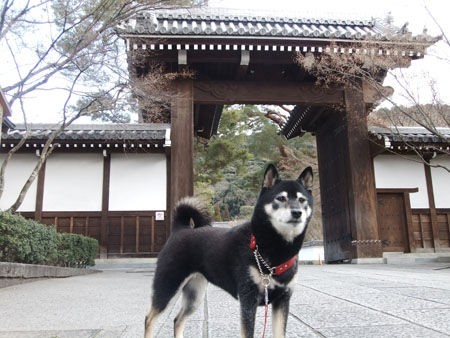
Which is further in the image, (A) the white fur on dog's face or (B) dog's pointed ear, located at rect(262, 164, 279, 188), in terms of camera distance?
(B) dog's pointed ear, located at rect(262, 164, 279, 188)

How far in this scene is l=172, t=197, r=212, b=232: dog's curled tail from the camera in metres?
3.20

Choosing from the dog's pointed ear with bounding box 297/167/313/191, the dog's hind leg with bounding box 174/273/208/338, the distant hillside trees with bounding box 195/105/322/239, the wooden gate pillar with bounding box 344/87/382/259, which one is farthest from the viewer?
the distant hillside trees with bounding box 195/105/322/239

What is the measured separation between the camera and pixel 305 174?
277 cm

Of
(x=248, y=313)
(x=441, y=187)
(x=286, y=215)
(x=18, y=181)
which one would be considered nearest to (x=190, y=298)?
(x=248, y=313)

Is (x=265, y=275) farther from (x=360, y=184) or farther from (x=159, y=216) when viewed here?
(x=159, y=216)

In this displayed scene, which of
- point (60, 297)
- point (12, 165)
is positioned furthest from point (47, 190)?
point (60, 297)

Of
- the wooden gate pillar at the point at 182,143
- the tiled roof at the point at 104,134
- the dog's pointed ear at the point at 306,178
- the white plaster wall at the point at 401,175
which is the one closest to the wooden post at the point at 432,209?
the white plaster wall at the point at 401,175

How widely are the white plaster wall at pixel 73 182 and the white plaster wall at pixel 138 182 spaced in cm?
49

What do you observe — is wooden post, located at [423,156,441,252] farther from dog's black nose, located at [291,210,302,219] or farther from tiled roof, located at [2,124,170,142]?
dog's black nose, located at [291,210,302,219]

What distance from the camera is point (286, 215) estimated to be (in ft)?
8.04

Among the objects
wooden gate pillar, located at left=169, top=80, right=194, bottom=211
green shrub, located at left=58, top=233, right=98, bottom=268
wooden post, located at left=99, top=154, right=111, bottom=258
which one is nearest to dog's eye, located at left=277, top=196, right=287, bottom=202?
green shrub, located at left=58, top=233, right=98, bottom=268

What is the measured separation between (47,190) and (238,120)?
38.3 ft

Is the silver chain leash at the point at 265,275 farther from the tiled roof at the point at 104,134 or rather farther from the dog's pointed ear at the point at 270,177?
the tiled roof at the point at 104,134

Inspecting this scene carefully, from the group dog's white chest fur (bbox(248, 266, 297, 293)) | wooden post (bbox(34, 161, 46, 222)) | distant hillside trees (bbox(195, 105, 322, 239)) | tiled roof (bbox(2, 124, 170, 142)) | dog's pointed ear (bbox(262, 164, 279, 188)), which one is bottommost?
dog's white chest fur (bbox(248, 266, 297, 293))
